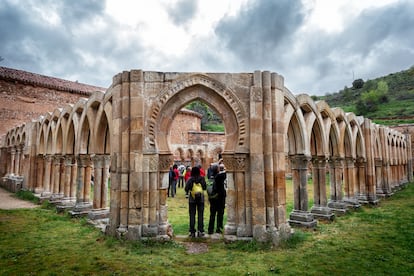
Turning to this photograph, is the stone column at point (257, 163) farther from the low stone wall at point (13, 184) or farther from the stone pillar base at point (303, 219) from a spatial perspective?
the low stone wall at point (13, 184)

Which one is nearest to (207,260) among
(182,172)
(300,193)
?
(300,193)

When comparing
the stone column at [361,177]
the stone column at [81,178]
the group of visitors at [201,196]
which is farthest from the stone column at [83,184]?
the stone column at [361,177]

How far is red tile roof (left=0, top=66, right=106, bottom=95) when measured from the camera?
24062mm

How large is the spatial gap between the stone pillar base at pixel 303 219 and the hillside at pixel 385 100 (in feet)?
132

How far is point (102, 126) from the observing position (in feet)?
27.4

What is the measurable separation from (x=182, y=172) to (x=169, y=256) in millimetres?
13949

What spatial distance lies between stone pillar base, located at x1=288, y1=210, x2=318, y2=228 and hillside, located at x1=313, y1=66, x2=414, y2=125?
132 feet

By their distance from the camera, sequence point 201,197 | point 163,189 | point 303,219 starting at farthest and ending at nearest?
point 303,219
point 201,197
point 163,189

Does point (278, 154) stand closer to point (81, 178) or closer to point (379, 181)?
point (81, 178)

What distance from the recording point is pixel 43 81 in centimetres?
2592

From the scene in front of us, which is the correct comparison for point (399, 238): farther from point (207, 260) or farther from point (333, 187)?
point (207, 260)

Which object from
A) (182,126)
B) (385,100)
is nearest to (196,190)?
(182,126)

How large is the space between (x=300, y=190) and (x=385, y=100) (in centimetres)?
5638

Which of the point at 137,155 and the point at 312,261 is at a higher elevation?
the point at 137,155
